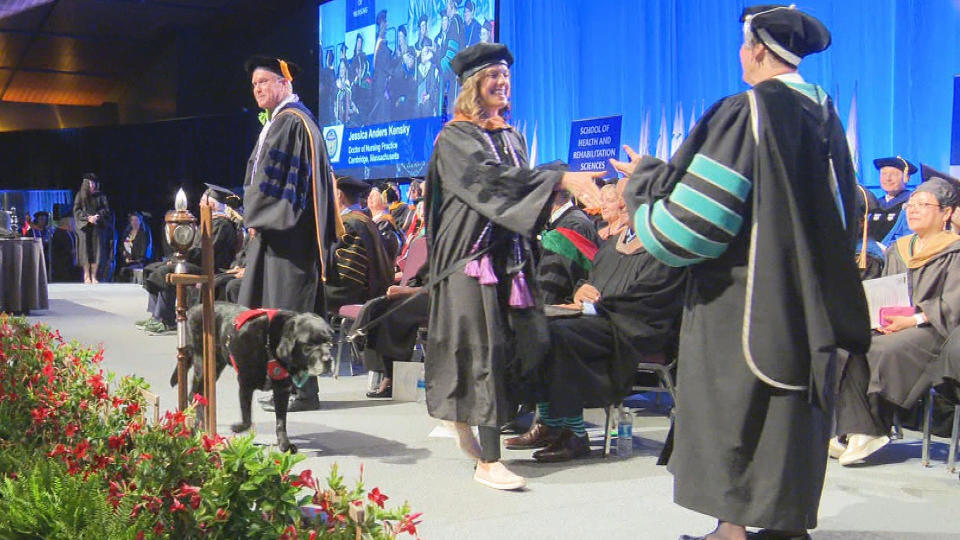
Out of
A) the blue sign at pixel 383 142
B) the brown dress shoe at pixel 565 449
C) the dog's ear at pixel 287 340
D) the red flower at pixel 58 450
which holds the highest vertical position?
the blue sign at pixel 383 142

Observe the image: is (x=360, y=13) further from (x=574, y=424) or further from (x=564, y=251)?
(x=574, y=424)

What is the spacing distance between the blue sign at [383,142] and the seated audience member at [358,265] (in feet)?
20.4

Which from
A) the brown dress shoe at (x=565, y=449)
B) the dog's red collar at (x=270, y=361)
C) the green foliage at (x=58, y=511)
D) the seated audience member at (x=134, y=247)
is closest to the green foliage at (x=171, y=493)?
the green foliage at (x=58, y=511)

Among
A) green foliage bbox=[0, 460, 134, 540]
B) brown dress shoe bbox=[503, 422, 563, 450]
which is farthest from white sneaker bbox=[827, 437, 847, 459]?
green foliage bbox=[0, 460, 134, 540]

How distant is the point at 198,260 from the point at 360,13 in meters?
6.86

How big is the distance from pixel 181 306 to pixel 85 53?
21.2 m

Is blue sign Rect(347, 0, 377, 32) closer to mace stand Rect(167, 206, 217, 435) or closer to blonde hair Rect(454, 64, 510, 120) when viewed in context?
blonde hair Rect(454, 64, 510, 120)

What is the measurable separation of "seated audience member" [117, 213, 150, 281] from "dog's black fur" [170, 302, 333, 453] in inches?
597

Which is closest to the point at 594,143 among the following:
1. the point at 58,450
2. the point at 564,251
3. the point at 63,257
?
the point at 564,251

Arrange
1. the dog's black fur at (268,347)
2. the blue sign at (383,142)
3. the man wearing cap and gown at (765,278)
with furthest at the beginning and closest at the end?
the blue sign at (383,142)
the dog's black fur at (268,347)
the man wearing cap and gown at (765,278)

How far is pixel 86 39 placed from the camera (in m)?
22.2

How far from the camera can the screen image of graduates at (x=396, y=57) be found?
13.0 m

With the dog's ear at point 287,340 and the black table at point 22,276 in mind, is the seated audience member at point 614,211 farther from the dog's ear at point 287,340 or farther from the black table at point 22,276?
the black table at point 22,276

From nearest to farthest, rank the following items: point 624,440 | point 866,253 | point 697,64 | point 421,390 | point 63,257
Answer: point 624,440, point 866,253, point 421,390, point 697,64, point 63,257
